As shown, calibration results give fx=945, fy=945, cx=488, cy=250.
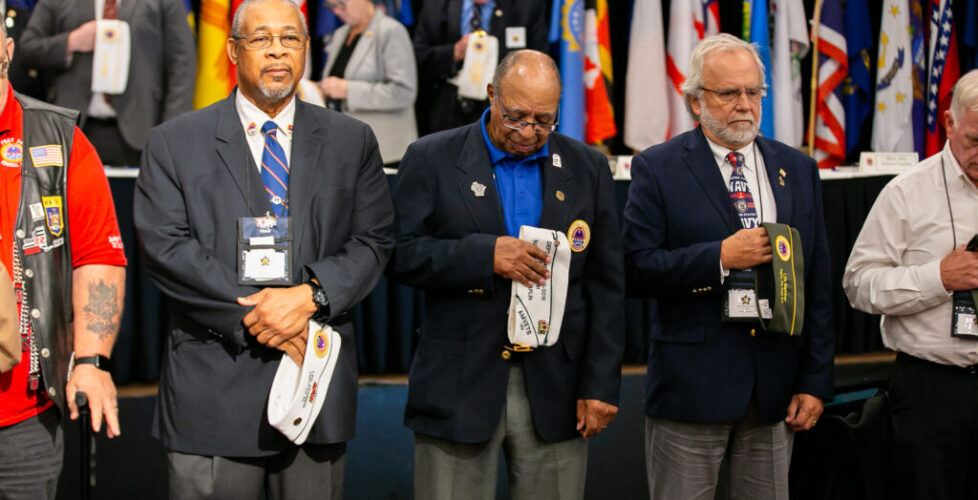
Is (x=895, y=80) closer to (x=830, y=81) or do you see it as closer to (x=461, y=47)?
(x=830, y=81)

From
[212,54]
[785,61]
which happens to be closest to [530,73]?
[212,54]

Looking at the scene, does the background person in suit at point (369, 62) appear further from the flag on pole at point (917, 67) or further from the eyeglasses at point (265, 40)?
the flag on pole at point (917, 67)

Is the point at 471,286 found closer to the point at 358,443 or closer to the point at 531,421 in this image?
the point at 531,421

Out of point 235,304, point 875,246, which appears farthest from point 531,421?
point 875,246

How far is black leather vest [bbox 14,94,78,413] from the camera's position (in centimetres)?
199

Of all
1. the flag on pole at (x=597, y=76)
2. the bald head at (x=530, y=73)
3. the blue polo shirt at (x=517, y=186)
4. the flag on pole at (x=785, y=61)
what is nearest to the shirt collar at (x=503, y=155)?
the blue polo shirt at (x=517, y=186)

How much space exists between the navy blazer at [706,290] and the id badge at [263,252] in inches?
37.4

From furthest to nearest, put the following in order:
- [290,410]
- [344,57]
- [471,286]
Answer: [344,57]
[471,286]
[290,410]

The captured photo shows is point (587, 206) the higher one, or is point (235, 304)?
point (587, 206)

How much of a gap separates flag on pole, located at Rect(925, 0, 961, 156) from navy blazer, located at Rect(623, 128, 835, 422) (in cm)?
290

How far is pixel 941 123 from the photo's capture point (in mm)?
5098

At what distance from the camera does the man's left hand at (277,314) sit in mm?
2051

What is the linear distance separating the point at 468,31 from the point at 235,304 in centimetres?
269

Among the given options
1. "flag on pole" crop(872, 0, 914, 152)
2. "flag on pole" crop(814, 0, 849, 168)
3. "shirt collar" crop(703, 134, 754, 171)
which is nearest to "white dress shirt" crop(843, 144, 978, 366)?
"shirt collar" crop(703, 134, 754, 171)
